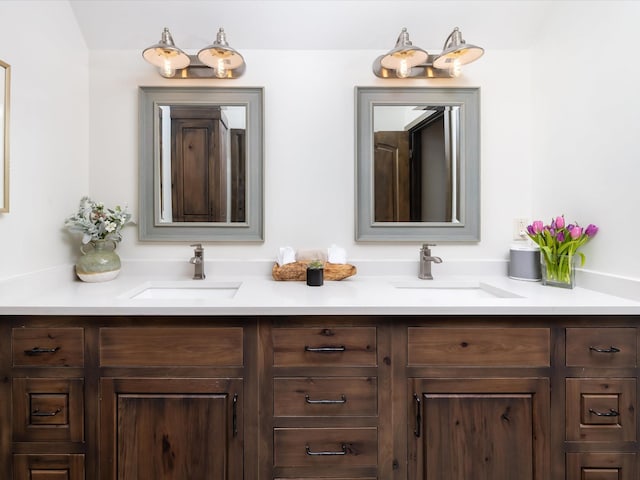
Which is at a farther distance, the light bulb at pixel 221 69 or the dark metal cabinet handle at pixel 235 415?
the light bulb at pixel 221 69

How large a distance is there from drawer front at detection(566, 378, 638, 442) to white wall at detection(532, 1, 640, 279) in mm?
431

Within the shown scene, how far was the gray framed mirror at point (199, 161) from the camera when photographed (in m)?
1.69

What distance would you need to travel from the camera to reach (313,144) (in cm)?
172

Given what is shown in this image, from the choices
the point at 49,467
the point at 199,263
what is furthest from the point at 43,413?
the point at 199,263

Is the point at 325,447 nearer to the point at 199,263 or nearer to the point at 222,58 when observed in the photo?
the point at 199,263

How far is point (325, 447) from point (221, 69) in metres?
1.67

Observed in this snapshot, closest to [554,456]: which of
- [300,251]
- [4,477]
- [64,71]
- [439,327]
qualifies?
[439,327]

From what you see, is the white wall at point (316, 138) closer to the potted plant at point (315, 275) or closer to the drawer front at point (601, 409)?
the potted plant at point (315, 275)

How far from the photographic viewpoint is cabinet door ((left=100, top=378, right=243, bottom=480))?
1.13 meters

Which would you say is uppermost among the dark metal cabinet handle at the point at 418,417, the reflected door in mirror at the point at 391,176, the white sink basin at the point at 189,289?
the reflected door in mirror at the point at 391,176

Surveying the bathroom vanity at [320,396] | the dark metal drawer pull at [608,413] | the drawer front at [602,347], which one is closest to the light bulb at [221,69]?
the bathroom vanity at [320,396]

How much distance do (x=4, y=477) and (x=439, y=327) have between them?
1.55 m

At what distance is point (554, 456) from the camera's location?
1.12 meters

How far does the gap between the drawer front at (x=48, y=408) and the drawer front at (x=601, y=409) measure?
165 cm
